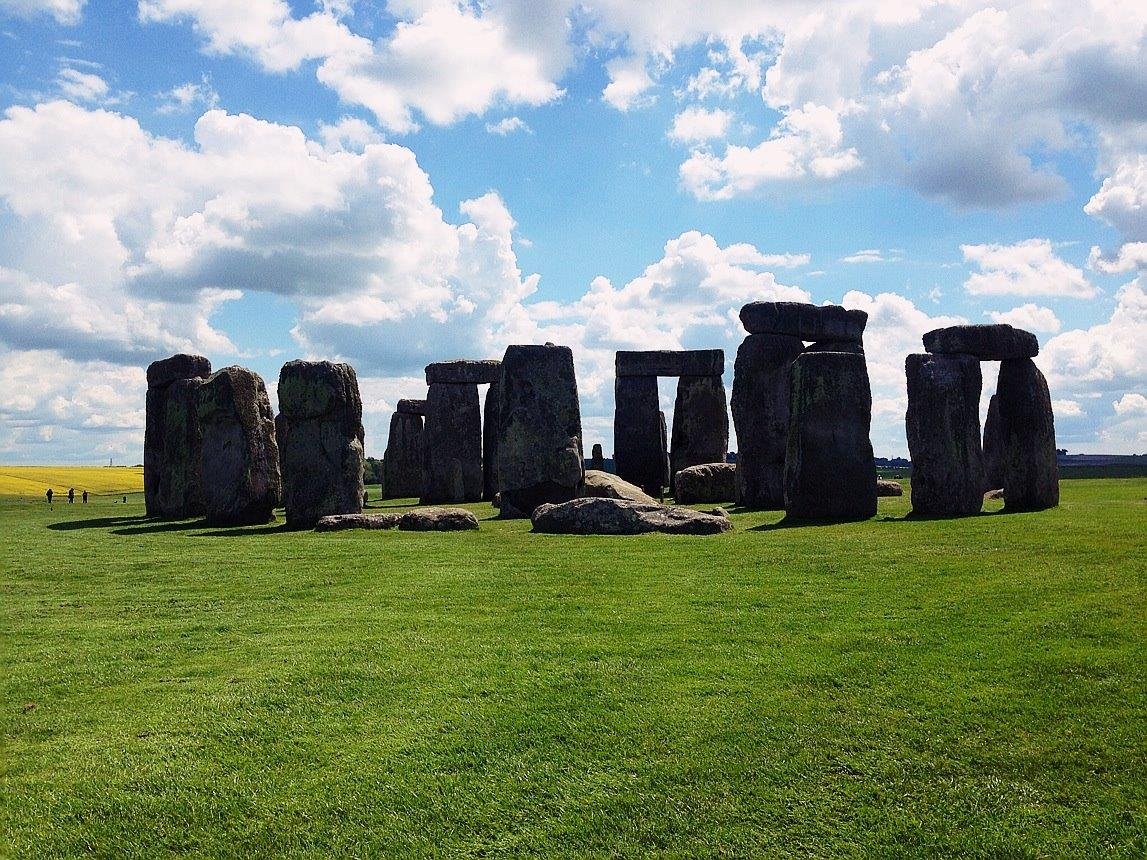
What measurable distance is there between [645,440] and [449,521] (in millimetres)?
11677

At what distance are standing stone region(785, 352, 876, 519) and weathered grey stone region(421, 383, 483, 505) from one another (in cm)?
1334

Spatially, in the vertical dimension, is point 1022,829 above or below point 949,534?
below

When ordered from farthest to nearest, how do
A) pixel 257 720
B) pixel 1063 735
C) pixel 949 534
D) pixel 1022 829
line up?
pixel 949 534, pixel 257 720, pixel 1063 735, pixel 1022 829

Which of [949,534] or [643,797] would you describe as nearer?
[643,797]

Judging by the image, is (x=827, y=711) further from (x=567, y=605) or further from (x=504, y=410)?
(x=504, y=410)

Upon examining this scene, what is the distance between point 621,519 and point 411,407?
1807cm

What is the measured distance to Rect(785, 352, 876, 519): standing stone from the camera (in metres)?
14.7

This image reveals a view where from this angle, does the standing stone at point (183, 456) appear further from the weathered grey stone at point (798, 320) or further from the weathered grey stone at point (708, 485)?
the weathered grey stone at point (798, 320)

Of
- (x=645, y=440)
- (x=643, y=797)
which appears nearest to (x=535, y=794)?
(x=643, y=797)

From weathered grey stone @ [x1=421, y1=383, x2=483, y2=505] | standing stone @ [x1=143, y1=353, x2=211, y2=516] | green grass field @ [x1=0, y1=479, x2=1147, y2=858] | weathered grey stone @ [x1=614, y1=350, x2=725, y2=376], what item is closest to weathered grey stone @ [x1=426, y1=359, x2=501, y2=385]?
weathered grey stone @ [x1=421, y1=383, x2=483, y2=505]

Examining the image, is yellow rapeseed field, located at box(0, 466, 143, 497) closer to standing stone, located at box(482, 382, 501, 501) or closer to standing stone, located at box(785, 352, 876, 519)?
standing stone, located at box(482, 382, 501, 501)

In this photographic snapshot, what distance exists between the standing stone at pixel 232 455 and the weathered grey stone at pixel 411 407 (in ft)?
40.8

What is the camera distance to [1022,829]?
4320mm

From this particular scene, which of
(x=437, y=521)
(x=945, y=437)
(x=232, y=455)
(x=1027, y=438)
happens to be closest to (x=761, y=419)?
(x=945, y=437)
